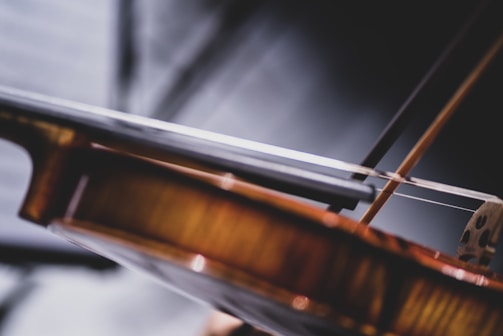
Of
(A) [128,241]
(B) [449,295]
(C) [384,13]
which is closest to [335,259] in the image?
(B) [449,295]

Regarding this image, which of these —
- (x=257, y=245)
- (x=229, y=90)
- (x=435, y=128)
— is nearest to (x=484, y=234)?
(x=435, y=128)

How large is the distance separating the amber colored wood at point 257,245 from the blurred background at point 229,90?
0.67 metres

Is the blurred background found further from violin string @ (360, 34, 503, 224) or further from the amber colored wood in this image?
the amber colored wood

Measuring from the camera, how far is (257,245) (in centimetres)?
58

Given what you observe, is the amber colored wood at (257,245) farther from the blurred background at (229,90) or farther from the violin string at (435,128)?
the blurred background at (229,90)

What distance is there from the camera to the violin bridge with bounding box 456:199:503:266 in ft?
2.27

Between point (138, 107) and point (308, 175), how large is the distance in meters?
1.84

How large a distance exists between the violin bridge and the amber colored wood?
9 cm

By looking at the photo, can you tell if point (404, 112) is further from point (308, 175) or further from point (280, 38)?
point (280, 38)

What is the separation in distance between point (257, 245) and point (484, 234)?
0.40 meters

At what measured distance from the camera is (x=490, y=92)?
1343 mm

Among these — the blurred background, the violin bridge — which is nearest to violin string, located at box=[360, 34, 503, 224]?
the violin bridge

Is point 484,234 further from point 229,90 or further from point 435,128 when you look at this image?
point 229,90

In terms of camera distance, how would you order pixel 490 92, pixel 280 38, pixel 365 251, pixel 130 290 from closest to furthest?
pixel 365 251 → pixel 490 92 → pixel 130 290 → pixel 280 38
